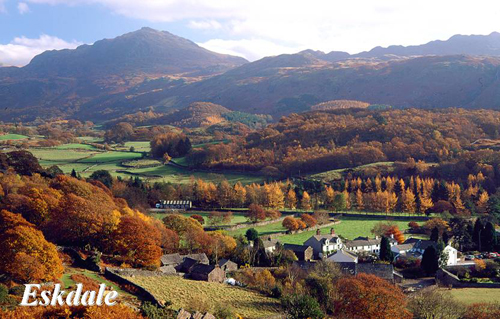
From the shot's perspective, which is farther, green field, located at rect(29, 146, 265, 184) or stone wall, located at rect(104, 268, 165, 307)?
green field, located at rect(29, 146, 265, 184)

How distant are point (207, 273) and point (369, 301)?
41.1 ft

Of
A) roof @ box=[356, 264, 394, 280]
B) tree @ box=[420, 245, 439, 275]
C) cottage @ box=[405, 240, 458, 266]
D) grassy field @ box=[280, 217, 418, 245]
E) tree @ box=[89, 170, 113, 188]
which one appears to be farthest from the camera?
tree @ box=[89, 170, 113, 188]

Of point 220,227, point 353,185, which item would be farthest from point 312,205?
point 220,227

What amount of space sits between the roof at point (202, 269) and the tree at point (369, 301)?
9913mm

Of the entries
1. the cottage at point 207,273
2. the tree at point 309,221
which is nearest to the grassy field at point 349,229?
the tree at point 309,221

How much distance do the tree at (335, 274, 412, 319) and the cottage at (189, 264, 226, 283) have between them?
9591mm

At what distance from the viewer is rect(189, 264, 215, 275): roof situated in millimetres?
40909

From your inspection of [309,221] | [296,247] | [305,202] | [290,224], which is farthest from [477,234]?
[305,202]

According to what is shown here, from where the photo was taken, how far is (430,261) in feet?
154

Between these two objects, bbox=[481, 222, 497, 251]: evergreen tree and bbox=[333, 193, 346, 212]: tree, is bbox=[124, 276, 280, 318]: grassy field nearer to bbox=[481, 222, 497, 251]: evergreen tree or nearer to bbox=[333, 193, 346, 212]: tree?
bbox=[481, 222, 497, 251]: evergreen tree

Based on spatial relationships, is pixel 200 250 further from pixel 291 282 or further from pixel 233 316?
pixel 233 316

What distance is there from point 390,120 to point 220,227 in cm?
8834

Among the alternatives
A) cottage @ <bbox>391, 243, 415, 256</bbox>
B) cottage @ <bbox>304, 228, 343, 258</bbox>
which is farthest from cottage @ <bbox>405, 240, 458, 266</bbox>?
cottage @ <bbox>304, 228, 343, 258</bbox>

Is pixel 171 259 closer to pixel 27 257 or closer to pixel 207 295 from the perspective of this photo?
pixel 207 295
